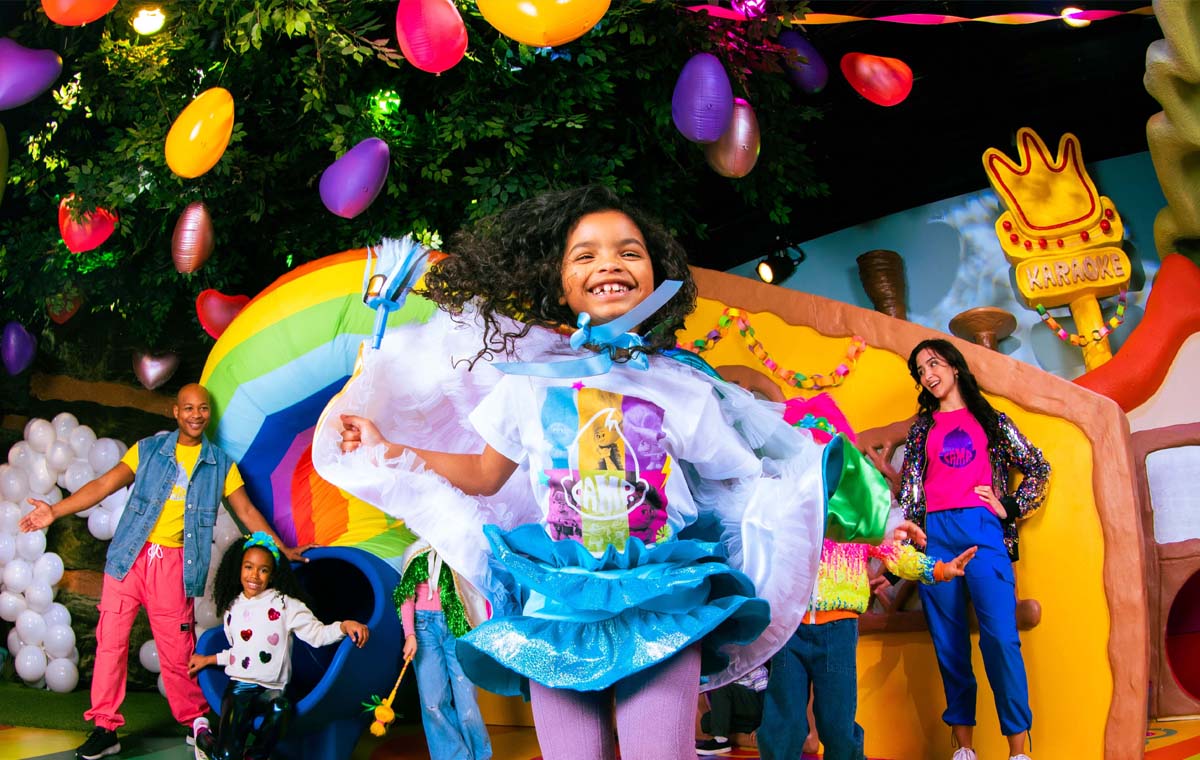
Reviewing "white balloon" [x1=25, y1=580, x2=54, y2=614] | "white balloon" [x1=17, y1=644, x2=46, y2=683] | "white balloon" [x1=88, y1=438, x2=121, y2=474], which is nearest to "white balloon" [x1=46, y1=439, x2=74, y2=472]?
"white balloon" [x1=88, y1=438, x2=121, y2=474]

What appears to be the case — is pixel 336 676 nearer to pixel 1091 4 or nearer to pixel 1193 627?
pixel 1193 627

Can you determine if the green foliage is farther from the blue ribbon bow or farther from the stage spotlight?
the blue ribbon bow

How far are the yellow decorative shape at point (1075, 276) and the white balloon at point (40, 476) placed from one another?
216 inches

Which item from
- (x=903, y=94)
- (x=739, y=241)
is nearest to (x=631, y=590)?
(x=903, y=94)

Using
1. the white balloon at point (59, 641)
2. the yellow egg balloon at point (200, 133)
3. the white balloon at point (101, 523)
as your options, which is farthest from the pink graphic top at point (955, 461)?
the white balloon at point (59, 641)

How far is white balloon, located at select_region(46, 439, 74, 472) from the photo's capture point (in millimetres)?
6414

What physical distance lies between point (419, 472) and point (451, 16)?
241 cm

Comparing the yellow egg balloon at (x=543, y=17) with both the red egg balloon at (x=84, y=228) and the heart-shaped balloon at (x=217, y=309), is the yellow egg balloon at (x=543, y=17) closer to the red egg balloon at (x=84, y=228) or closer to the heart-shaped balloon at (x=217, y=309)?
the heart-shaped balloon at (x=217, y=309)

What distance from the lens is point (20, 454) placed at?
6578 mm

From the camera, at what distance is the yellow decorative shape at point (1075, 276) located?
556 cm

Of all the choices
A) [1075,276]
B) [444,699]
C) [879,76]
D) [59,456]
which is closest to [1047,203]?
[1075,276]

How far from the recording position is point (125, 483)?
4852mm

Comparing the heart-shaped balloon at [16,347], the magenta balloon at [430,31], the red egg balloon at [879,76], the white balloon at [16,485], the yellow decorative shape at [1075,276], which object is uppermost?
the red egg balloon at [879,76]

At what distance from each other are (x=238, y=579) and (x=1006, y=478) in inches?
116
